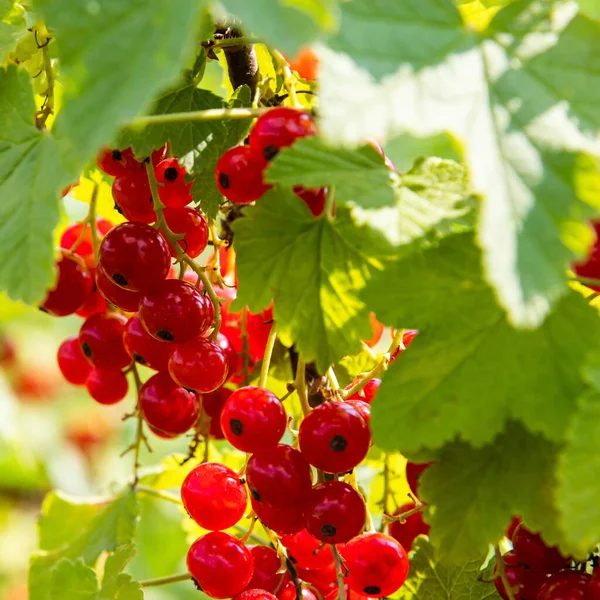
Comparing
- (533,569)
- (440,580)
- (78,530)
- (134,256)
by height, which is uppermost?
(134,256)

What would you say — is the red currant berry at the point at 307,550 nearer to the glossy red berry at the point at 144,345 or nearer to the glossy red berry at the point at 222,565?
the glossy red berry at the point at 222,565

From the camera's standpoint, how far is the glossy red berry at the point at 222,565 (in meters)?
Result: 0.86

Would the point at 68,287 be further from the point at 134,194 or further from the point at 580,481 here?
the point at 580,481

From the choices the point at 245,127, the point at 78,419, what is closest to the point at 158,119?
the point at 245,127

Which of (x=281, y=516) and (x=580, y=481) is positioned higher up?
(x=580, y=481)

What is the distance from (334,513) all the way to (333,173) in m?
0.33

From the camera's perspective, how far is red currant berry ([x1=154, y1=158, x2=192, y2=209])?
2.93 ft

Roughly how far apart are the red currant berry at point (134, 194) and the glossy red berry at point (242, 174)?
0.52 feet

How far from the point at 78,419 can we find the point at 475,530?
2.93 m

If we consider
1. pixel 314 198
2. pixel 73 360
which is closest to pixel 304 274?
pixel 314 198

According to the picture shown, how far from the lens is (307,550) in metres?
0.88

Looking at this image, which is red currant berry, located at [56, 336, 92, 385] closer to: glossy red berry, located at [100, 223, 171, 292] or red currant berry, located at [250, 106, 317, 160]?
glossy red berry, located at [100, 223, 171, 292]

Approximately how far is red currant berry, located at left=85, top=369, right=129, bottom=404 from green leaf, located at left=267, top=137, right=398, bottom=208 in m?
0.55

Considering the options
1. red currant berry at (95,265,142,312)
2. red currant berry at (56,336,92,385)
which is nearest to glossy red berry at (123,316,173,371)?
red currant berry at (95,265,142,312)
